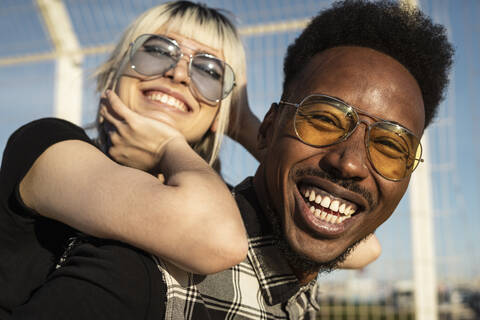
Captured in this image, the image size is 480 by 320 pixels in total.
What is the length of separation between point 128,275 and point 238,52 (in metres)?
1.83

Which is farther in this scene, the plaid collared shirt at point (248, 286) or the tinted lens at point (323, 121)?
the tinted lens at point (323, 121)

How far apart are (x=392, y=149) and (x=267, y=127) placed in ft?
1.88

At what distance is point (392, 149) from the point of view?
191 cm

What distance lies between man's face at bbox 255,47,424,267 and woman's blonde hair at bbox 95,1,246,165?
85 centimetres

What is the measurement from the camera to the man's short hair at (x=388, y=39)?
7.00 feet

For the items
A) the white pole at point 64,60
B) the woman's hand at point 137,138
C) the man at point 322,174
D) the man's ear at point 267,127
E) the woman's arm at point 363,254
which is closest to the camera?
the man at point 322,174

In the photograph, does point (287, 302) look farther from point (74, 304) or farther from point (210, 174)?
point (74, 304)

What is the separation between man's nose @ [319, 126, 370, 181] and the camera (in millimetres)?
1805

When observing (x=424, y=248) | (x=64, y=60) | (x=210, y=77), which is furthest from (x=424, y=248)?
(x=64, y=60)

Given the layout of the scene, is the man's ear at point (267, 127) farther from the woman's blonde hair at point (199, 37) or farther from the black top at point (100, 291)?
the black top at point (100, 291)

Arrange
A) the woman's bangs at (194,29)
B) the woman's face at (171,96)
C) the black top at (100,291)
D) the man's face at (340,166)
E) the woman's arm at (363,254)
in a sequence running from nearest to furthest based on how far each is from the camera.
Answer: the black top at (100,291) < the man's face at (340,166) < the woman's face at (171,96) < the woman's bangs at (194,29) < the woman's arm at (363,254)

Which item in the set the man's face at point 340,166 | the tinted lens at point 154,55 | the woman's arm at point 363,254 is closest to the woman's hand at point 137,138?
the tinted lens at point 154,55

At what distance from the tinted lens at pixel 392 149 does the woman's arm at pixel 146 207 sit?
1.95ft

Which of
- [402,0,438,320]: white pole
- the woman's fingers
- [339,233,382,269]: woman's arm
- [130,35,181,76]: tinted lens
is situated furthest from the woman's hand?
[402,0,438,320]: white pole
